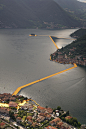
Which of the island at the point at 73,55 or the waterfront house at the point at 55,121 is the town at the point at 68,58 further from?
the waterfront house at the point at 55,121

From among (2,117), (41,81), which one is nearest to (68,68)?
(41,81)

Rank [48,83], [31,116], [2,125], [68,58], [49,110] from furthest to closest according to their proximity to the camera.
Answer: [68,58]
[48,83]
[49,110]
[31,116]
[2,125]

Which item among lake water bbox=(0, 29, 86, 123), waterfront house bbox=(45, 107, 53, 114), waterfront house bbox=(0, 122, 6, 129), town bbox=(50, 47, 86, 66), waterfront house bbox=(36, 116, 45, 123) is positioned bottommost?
waterfront house bbox=(0, 122, 6, 129)

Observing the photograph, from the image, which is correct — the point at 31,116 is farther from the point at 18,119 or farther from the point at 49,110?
the point at 49,110

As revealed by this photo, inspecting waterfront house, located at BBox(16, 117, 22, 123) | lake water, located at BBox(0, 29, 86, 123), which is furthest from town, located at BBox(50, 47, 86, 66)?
waterfront house, located at BBox(16, 117, 22, 123)

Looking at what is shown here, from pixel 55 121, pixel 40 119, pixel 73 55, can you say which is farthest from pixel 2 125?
pixel 73 55

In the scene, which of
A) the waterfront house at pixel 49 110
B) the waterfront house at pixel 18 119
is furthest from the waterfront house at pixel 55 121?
the waterfront house at pixel 18 119

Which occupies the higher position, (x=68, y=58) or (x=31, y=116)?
(x=68, y=58)

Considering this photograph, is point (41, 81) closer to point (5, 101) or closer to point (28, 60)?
point (5, 101)

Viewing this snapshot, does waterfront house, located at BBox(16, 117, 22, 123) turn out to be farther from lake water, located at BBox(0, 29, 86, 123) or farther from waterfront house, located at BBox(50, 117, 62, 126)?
lake water, located at BBox(0, 29, 86, 123)
